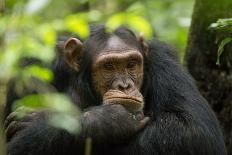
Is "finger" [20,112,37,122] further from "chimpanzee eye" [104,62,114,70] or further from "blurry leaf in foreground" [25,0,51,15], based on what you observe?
"blurry leaf in foreground" [25,0,51,15]

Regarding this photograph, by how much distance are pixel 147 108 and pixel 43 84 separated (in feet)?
3.74

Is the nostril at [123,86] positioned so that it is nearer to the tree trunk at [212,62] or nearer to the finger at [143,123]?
the finger at [143,123]

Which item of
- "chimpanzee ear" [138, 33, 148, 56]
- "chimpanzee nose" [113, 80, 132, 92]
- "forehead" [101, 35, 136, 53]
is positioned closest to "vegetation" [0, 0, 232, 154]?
"chimpanzee ear" [138, 33, 148, 56]

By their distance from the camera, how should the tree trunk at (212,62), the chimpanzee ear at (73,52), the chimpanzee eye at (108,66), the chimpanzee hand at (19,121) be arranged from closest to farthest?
the chimpanzee hand at (19,121)
the chimpanzee eye at (108,66)
the chimpanzee ear at (73,52)
the tree trunk at (212,62)

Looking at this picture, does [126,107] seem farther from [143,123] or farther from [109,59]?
[109,59]

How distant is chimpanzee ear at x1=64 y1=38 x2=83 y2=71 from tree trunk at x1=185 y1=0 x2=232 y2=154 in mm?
1445

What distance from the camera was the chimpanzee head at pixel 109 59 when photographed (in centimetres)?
637

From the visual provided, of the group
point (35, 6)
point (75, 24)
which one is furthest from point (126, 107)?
point (35, 6)

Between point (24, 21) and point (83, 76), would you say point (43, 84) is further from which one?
point (24, 21)

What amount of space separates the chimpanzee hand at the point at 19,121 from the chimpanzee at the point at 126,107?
10 mm

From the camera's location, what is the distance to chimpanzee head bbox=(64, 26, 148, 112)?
6.37 m

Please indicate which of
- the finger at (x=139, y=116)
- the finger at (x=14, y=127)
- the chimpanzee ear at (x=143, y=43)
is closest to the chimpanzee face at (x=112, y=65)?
the chimpanzee ear at (x=143, y=43)

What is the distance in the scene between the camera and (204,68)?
23.6ft

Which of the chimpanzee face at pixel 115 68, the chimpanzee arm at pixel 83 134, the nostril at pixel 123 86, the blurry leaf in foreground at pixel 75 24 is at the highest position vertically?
the blurry leaf in foreground at pixel 75 24
